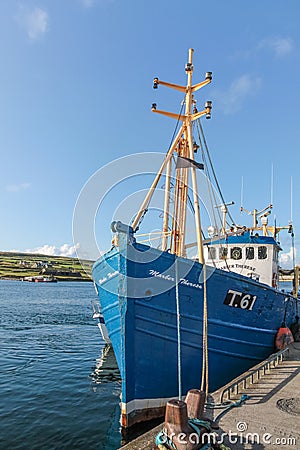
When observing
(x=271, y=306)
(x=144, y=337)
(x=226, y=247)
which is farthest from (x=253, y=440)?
(x=226, y=247)

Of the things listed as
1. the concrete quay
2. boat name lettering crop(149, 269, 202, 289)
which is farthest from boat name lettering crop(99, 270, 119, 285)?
the concrete quay

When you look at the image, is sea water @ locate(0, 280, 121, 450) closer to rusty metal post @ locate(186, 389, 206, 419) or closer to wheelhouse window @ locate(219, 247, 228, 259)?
rusty metal post @ locate(186, 389, 206, 419)

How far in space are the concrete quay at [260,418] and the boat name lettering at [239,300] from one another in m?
1.87

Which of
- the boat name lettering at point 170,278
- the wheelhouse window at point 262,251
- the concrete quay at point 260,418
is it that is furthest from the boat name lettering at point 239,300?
the wheelhouse window at point 262,251

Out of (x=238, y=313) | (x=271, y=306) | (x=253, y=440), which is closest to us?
(x=253, y=440)

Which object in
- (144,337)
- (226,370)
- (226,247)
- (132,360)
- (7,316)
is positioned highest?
(226,247)

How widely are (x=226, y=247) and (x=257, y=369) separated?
5.81m

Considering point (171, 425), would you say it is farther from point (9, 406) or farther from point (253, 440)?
point (9, 406)

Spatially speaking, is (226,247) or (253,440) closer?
(253,440)

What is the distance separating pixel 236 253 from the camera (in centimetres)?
1395

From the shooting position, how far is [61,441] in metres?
8.34

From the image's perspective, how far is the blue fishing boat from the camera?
841 cm

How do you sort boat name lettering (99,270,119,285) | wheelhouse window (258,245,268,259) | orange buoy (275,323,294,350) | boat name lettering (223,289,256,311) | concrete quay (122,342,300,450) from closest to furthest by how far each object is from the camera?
concrete quay (122,342,300,450) < boat name lettering (99,270,119,285) < boat name lettering (223,289,256,311) < orange buoy (275,323,294,350) < wheelhouse window (258,245,268,259)

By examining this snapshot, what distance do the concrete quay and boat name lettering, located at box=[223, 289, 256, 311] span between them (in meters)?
1.87
